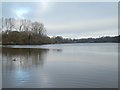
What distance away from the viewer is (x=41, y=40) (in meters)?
67.3

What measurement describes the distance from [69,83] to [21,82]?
73.5 inches

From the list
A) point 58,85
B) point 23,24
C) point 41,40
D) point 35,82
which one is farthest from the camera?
point 41,40

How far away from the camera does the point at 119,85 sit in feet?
23.8

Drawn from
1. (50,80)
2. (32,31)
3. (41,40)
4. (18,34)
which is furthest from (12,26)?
(50,80)

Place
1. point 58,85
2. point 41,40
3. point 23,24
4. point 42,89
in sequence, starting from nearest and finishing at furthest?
point 42,89
point 58,85
point 23,24
point 41,40

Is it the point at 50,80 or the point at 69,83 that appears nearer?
the point at 69,83

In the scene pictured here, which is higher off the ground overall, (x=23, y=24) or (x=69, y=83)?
(x=23, y=24)

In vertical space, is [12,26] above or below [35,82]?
above

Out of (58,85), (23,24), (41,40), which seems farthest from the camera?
(41,40)

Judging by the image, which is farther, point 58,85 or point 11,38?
point 11,38

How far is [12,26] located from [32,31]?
308 inches

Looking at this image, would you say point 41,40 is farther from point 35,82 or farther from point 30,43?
point 35,82

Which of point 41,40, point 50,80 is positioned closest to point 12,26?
point 41,40

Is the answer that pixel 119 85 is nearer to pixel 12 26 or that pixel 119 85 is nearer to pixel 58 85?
pixel 58 85
